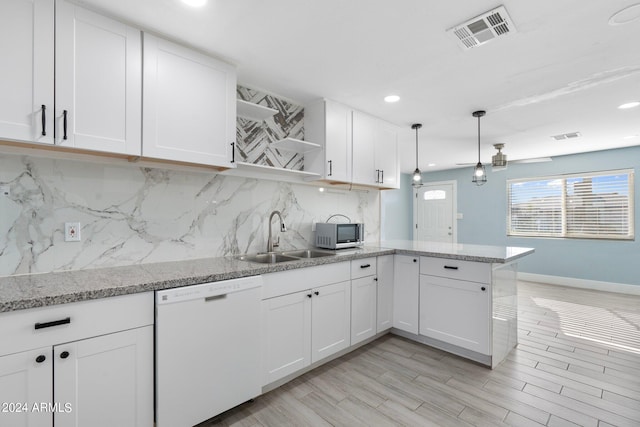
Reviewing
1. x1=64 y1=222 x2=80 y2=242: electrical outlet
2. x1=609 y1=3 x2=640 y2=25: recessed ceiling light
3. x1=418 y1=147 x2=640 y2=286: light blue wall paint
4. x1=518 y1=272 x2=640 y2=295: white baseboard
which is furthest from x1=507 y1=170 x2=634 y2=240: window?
x1=64 y1=222 x2=80 y2=242: electrical outlet

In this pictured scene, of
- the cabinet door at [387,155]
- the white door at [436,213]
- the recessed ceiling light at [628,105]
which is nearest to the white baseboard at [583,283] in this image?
the white door at [436,213]

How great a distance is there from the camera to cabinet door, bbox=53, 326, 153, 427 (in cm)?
133

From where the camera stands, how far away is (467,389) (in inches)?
86.3

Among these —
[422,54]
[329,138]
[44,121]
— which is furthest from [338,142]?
[44,121]

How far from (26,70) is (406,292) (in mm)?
3225

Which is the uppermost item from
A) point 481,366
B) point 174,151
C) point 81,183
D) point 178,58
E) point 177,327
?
point 178,58

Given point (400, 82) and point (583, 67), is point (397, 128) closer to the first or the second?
point (400, 82)

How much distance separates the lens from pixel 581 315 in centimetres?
382

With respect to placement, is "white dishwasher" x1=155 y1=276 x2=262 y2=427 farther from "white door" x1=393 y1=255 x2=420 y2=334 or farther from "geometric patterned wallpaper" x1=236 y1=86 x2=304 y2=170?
"white door" x1=393 y1=255 x2=420 y2=334

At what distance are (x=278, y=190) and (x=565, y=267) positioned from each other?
564cm

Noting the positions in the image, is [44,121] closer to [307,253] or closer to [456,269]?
[307,253]

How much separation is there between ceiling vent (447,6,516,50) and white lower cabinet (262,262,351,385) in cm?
188

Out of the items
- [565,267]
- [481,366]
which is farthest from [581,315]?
[481,366]

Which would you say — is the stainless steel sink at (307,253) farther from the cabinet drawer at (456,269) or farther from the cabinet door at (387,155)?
the cabinet door at (387,155)
